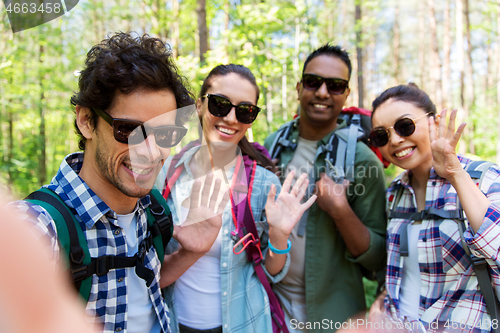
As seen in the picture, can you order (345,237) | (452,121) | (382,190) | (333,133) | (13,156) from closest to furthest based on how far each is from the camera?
(452,121)
(345,237)
(382,190)
(333,133)
(13,156)

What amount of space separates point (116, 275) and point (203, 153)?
127 centimetres

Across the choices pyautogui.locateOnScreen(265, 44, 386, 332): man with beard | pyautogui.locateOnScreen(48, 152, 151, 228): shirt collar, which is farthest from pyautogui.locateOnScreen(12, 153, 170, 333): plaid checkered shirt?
pyautogui.locateOnScreen(265, 44, 386, 332): man with beard

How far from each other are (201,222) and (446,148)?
1712mm

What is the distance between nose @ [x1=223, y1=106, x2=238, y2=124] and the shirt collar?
1.21m

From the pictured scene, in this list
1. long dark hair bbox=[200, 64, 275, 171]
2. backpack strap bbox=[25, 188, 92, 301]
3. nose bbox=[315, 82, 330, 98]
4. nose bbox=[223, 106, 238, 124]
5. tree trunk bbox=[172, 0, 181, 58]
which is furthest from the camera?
tree trunk bbox=[172, 0, 181, 58]

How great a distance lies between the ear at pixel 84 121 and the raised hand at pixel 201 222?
771mm

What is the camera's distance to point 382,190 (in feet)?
8.50

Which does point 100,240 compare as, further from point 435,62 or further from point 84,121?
point 435,62

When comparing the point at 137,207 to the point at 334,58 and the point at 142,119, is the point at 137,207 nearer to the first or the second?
the point at 142,119

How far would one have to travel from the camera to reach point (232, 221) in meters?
2.14

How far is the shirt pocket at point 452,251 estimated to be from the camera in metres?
1.71

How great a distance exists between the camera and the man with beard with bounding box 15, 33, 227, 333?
1392 mm

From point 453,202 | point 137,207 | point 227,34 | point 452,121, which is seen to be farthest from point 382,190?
point 227,34

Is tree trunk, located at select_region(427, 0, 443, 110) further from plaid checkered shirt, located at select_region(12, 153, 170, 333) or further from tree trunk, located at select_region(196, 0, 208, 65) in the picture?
plaid checkered shirt, located at select_region(12, 153, 170, 333)
